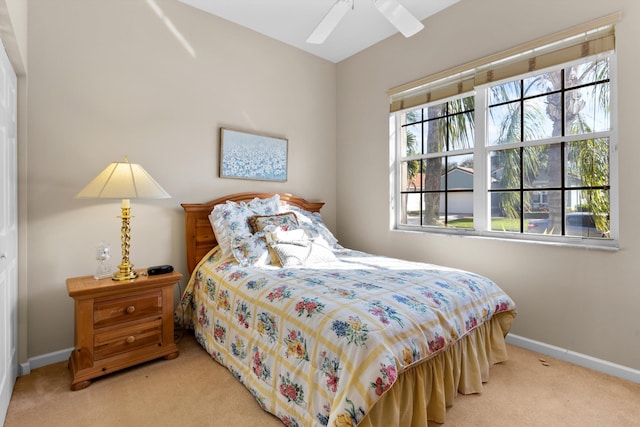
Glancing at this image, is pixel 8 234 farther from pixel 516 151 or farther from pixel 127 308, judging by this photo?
pixel 516 151

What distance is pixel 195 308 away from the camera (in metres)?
2.56

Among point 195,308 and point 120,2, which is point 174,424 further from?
point 120,2

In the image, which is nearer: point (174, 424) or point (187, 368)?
point (174, 424)

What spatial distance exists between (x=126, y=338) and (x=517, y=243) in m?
2.87

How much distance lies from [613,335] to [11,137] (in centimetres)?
392

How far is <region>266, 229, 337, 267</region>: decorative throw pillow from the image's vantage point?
2447 millimetres

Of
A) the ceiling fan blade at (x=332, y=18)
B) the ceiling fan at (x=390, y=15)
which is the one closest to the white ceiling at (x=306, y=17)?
the ceiling fan blade at (x=332, y=18)

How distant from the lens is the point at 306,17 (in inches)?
118

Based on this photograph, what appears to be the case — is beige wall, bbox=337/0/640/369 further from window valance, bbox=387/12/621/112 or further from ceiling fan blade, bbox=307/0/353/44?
ceiling fan blade, bbox=307/0/353/44

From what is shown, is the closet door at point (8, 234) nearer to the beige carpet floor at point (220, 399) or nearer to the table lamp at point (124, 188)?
the beige carpet floor at point (220, 399)

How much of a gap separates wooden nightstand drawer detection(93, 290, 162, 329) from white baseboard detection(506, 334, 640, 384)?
8.82 feet

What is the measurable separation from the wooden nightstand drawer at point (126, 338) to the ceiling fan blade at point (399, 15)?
251 centimetres

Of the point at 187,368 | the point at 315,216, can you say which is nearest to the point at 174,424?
the point at 187,368

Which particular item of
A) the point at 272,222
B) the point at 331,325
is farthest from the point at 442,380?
the point at 272,222
